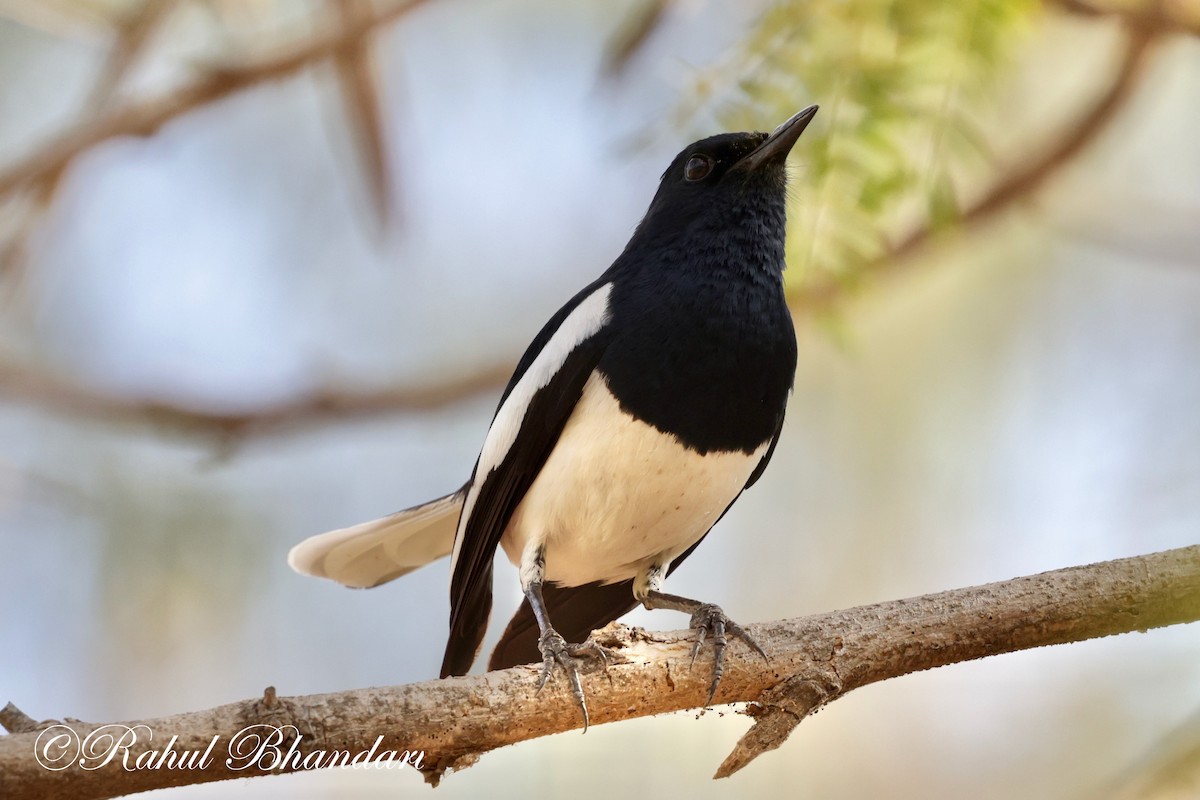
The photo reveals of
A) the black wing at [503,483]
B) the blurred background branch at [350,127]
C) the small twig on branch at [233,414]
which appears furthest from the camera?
Answer: the small twig on branch at [233,414]

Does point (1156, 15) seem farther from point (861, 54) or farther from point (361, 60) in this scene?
point (361, 60)

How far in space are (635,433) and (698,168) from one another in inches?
42.1

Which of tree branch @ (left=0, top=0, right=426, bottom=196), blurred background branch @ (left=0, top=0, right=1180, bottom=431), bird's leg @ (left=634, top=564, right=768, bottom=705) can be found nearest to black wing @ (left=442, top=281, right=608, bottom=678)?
bird's leg @ (left=634, top=564, right=768, bottom=705)

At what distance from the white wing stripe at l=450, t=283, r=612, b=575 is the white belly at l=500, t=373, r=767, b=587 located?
0.15 metres

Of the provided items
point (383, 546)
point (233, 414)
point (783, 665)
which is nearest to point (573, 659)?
point (783, 665)

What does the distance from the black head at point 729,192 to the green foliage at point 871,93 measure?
3.9 inches

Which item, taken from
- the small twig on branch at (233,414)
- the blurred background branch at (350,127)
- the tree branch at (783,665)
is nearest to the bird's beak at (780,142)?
the blurred background branch at (350,127)

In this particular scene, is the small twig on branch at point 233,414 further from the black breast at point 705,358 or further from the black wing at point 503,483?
the black breast at point 705,358

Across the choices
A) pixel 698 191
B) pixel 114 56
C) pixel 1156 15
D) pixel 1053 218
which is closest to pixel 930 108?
pixel 698 191

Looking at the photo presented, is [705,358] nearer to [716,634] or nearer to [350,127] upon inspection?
[716,634]

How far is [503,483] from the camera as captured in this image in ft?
12.1

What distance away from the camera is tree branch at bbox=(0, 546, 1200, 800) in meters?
2.60

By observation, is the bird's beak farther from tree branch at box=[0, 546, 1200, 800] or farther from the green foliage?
tree branch at box=[0, 546, 1200, 800]

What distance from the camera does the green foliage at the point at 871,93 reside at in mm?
3381
